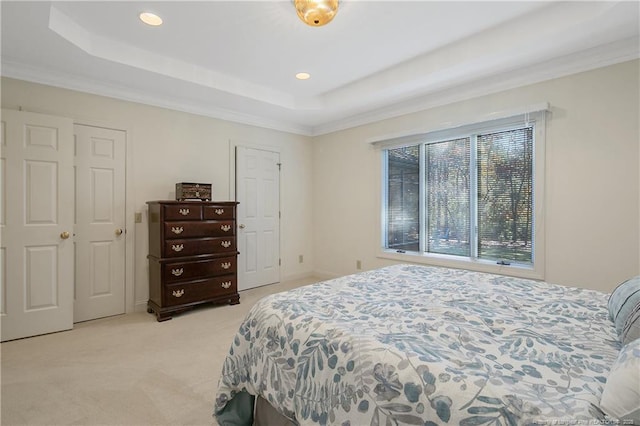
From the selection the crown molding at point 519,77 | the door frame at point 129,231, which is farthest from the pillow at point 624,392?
the door frame at point 129,231

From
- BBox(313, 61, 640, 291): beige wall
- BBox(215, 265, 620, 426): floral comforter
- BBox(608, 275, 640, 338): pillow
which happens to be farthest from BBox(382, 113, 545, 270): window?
BBox(608, 275, 640, 338): pillow

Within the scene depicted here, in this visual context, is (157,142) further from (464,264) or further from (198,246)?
(464,264)

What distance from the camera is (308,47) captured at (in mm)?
2914

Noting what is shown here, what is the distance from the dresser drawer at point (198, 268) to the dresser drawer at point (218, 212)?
19.2 inches

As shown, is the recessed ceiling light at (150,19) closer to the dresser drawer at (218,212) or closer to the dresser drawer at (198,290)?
the dresser drawer at (218,212)

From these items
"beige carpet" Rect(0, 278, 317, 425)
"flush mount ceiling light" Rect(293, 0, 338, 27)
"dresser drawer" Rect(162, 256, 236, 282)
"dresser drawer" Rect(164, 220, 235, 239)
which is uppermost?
"flush mount ceiling light" Rect(293, 0, 338, 27)

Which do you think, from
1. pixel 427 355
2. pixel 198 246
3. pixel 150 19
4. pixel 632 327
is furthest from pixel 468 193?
pixel 150 19

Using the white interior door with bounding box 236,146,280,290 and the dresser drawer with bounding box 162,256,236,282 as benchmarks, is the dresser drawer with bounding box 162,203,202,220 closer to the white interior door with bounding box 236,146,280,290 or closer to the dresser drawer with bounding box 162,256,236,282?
the dresser drawer with bounding box 162,256,236,282

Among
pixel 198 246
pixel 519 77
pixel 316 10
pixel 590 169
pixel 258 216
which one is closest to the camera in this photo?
pixel 316 10

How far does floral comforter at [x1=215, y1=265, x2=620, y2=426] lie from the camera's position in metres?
0.87

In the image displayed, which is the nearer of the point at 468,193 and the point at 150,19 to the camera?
the point at 150,19

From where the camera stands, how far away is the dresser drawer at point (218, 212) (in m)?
3.68

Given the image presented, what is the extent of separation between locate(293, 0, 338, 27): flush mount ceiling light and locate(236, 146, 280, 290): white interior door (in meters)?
2.47

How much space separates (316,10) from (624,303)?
228cm
